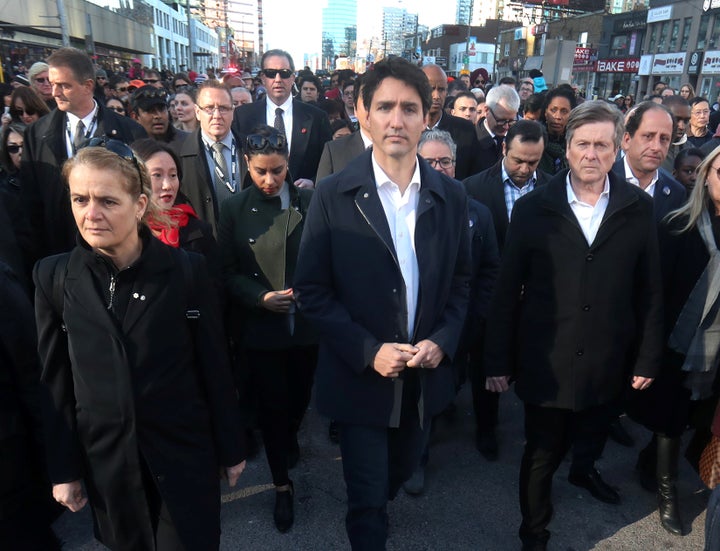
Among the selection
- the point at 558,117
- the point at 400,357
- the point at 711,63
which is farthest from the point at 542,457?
the point at 711,63

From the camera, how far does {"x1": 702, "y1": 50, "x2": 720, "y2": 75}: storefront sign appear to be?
33.5 metres

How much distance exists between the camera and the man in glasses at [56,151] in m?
4.01

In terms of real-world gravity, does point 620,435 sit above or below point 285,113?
below

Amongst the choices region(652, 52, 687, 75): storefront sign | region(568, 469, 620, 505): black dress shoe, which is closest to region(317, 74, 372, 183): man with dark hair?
region(568, 469, 620, 505): black dress shoe

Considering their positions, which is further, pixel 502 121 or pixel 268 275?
pixel 502 121

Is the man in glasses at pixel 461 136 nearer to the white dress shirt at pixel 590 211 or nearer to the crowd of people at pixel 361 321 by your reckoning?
the crowd of people at pixel 361 321

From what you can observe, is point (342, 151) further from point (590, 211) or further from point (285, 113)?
point (590, 211)

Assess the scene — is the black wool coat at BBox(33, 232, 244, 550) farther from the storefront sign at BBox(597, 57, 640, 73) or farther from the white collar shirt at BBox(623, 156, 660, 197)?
the storefront sign at BBox(597, 57, 640, 73)

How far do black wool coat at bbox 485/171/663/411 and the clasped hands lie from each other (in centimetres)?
66

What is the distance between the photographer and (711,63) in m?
34.1

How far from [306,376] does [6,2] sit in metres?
27.1

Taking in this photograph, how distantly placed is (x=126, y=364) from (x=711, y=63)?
41946 millimetres

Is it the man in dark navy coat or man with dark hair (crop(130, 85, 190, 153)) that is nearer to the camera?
the man in dark navy coat

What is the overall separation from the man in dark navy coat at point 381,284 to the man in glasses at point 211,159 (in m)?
1.80
